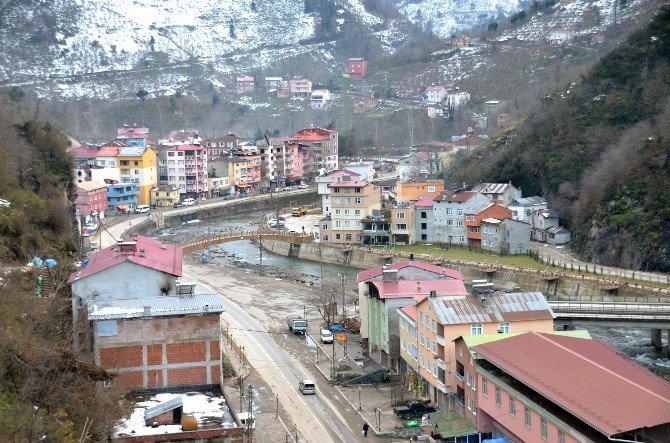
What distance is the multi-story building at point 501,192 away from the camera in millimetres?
41250

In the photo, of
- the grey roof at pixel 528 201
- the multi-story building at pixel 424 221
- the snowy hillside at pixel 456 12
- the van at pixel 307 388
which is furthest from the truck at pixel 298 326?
the snowy hillside at pixel 456 12

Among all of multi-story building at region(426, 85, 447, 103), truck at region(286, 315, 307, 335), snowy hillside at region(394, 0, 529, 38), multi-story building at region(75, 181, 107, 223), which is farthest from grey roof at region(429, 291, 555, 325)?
snowy hillside at region(394, 0, 529, 38)

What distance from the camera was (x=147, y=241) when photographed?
2455 cm

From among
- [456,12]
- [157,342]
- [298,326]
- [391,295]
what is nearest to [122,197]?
[298,326]

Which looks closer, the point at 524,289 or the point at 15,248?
the point at 15,248

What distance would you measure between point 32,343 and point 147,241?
8.31m

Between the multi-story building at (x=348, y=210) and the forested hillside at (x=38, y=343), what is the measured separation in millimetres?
11558

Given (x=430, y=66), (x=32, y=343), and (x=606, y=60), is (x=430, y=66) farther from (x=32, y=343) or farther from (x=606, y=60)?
(x=32, y=343)

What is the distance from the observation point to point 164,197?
55.1 meters

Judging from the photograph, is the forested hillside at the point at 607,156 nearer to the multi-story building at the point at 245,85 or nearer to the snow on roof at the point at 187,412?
the snow on roof at the point at 187,412

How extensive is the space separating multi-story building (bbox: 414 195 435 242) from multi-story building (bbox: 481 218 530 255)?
308 cm

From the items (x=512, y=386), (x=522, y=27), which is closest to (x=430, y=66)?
(x=522, y=27)

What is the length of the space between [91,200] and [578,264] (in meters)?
22.8

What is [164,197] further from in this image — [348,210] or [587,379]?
[587,379]
